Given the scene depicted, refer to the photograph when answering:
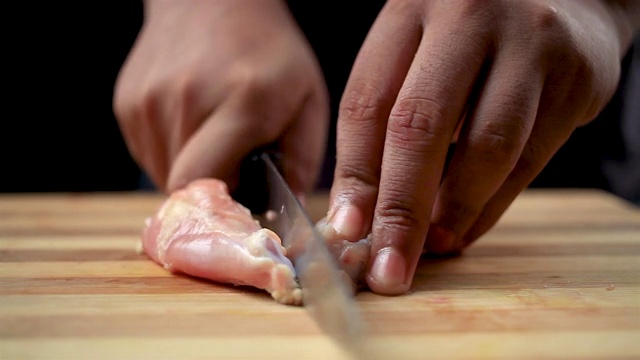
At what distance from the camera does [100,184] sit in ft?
8.94

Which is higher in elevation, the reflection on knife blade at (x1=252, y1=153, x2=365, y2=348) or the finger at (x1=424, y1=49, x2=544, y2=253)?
the finger at (x1=424, y1=49, x2=544, y2=253)

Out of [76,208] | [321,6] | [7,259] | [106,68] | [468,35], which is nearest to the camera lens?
[468,35]

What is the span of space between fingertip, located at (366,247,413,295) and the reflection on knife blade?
5 centimetres

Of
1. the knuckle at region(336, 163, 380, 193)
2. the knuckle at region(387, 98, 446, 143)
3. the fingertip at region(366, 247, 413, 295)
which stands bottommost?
the fingertip at region(366, 247, 413, 295)

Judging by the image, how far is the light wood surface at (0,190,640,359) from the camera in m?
0.90

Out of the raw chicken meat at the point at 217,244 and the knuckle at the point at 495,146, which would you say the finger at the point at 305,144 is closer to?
the raw chicken meat at the point at 217,244

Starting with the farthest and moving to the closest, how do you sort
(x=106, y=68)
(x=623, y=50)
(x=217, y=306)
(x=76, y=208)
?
(x=106, y=68)
(x=76, y=208)
(x=623, y=50)
(x=217, y=306)

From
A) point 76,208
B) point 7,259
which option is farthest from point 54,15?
point 7,259

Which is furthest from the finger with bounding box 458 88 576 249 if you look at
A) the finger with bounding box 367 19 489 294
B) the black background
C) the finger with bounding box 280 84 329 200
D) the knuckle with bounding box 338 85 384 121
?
the black background

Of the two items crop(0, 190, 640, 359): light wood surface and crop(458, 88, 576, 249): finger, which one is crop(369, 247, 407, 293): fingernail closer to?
crop(0, 190, 640, 359): light wood surface

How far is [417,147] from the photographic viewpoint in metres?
1.13

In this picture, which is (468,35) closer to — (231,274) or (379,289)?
(379,289)

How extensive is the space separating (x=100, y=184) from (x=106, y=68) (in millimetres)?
455

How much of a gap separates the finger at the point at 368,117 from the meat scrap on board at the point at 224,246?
0.24 feet
